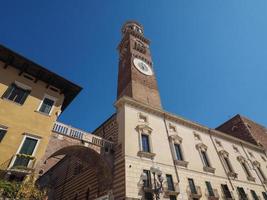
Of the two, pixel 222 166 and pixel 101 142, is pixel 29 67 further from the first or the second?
pixel 222 166

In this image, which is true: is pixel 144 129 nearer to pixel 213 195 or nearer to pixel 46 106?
pixel 46 106

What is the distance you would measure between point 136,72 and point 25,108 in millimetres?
16952

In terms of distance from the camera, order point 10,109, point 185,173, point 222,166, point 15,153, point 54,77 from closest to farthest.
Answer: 1. point 15,153
2. point 10,109
3. point 54,77
4. point 185,173
5. point 222,166

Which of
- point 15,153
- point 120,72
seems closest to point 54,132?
point 15,153

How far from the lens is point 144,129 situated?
18.1 metres

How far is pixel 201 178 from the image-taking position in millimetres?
18266

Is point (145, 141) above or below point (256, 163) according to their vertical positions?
below

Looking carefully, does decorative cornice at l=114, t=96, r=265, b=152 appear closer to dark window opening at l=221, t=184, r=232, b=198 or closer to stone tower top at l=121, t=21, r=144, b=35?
dark window opening at l=221, t=184, r=232, b=198

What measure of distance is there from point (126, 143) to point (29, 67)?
33.0 feet

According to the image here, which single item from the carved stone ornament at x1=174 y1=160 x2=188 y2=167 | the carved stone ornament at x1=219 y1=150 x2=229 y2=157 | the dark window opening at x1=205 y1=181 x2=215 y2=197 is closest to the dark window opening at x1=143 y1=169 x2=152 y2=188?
the carved stone ornament at x1=174 y1=160 x2=188 y2=167

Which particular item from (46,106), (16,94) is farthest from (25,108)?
(46,106)

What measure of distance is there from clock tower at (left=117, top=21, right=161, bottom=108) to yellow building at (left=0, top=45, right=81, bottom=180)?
10.00 m

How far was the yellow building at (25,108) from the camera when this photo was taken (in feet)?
37.7

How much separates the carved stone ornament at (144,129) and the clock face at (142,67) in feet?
41.3
